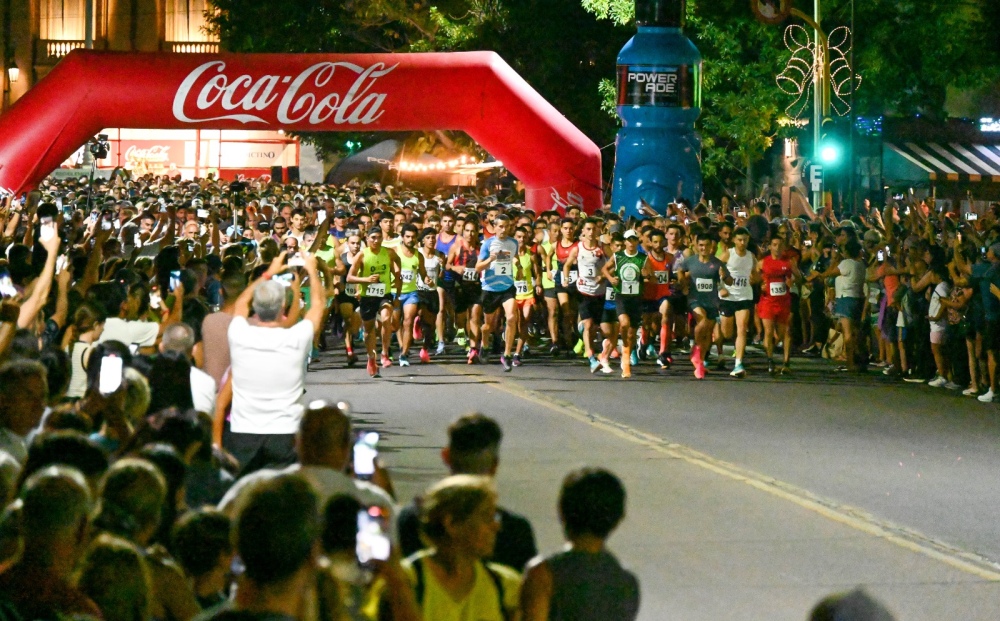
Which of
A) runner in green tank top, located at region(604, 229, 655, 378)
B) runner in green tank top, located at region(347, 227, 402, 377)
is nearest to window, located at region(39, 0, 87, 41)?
runner in green tank top, located at region(347, 227, 402, 377)

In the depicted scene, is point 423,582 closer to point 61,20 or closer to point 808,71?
point 808,71

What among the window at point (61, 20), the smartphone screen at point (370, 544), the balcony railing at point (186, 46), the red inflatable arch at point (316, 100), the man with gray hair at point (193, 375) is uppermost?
the window at point (61, 20)

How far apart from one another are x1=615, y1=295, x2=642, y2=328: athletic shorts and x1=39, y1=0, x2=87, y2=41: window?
56317 mm

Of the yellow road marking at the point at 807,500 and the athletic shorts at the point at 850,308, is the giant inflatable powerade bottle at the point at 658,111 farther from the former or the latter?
the yellow road marking at the point at 807,500

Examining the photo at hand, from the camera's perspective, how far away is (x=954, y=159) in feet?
117

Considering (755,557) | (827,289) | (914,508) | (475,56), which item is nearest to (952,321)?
(827,289)

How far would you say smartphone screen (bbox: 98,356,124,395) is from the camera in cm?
702

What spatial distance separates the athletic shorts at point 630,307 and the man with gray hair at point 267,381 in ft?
32.8

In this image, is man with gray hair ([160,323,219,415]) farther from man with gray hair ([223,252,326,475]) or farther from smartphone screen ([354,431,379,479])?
smartphone screen ([354,431,379,479])

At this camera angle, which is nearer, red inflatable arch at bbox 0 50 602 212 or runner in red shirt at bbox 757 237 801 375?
runner in red shirt at bbox 757 237 801 375

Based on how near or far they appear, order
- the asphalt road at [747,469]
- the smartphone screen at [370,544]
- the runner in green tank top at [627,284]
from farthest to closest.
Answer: the runner in green tank top at [627,284]
the asphalt road at [747,469]
the smartphone screen at [370,544]

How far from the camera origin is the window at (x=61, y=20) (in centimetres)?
6881

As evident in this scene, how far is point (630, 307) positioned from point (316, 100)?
752cm

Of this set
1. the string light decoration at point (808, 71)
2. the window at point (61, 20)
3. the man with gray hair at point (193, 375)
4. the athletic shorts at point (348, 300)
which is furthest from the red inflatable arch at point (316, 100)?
the window at point (61, 20)
